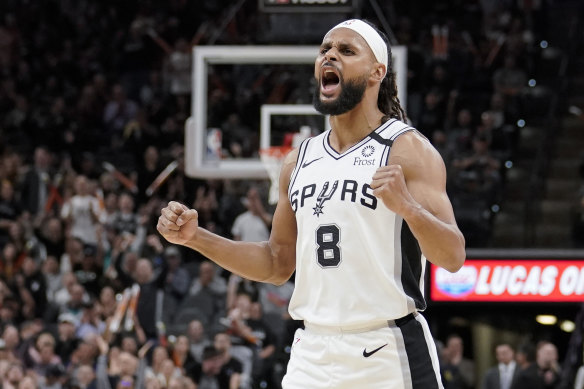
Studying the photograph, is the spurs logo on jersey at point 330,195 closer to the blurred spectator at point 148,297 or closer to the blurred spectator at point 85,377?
the blurred spectator at point 85,377

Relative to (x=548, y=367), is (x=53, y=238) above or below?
above

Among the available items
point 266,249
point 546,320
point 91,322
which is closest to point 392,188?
point 266,249

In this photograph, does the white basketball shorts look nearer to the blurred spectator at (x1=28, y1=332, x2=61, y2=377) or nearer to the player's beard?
the player's beard

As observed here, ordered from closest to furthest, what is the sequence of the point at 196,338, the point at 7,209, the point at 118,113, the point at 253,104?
1. the point at 253,104
2. the point at 196,338
3. the point at 7,209
4. the point at 118,113

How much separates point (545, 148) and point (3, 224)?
7019 mm

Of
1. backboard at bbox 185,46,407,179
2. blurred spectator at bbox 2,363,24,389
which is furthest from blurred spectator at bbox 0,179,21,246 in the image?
backboard at bbox 185,46,407,179

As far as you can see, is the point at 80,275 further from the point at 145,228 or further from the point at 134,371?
the point at 134,371

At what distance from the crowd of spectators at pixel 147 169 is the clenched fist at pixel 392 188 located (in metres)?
6.30

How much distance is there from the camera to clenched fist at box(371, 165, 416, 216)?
13.0 feet

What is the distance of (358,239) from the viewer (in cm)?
434

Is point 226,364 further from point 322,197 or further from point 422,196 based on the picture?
point 422,196

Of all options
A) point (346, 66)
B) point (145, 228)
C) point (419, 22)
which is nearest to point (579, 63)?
point (419, 22)

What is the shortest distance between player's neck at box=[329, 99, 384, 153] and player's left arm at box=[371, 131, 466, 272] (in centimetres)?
17

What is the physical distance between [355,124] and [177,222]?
782 mm
